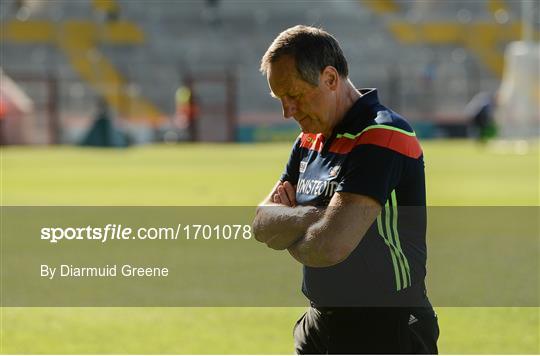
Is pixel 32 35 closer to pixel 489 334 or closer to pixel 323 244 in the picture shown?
pixel 489 334

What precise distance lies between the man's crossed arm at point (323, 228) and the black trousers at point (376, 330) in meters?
0.25

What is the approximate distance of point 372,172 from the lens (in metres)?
3.35

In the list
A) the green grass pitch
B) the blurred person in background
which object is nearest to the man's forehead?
the green grass pitch

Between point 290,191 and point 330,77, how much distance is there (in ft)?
1.83

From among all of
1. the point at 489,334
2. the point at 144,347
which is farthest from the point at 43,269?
the point at 489,334

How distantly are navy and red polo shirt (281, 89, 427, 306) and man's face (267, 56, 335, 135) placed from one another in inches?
2.7

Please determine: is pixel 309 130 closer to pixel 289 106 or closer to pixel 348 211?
pixel 289 106

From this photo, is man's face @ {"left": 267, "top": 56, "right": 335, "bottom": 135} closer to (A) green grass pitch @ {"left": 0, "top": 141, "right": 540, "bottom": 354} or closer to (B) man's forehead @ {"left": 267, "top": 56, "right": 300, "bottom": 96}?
(B) man's forehead @ {"left": 267, "top": 56, "right": 300, "bottom": 96}

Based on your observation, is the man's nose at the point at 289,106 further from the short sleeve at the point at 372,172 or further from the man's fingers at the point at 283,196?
the man's fingers at the point at 283,196

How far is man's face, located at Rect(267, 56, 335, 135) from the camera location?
338 centimetres

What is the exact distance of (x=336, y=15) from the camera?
181 feet

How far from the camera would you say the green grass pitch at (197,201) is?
704 centimetres

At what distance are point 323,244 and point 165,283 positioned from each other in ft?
20.8

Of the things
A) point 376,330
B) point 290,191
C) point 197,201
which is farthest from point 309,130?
point 197,201
